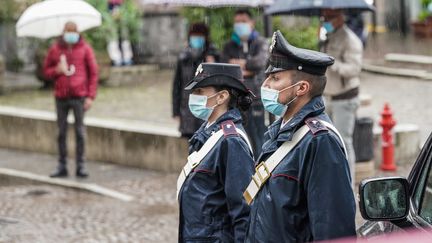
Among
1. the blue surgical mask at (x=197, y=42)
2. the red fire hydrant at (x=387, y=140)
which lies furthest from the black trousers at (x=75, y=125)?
the red fire hydrant at (x=387, y=140)

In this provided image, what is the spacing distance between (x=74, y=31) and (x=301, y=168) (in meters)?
7.87

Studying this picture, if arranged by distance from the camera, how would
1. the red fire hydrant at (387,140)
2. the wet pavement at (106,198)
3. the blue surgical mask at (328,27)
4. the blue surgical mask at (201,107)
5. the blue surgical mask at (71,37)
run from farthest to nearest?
the blue surgical mask at (71,37)
the red fire hydrant at (387,140)
the blue surgical mask at (328,27)
the wet pavement at (106,198)
the blue surgical mask at (201,107)

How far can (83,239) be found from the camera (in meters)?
9.39

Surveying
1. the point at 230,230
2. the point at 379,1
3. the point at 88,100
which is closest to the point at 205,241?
the point at 230,230

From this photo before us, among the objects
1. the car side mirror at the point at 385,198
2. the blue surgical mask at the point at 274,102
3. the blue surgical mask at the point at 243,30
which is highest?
the blue surgical mask at the point at 274,102

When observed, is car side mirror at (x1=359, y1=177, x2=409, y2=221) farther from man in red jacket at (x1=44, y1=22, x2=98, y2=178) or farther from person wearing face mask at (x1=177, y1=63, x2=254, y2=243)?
man in red jacket at (x1=44, y1=22, x2=98, y2=178)

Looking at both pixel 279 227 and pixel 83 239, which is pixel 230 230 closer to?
pixel 279 227

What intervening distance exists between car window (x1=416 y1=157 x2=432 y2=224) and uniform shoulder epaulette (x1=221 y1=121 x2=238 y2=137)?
1151mm

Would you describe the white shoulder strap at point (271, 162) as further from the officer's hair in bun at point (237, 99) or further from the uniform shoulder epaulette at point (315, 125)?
the officer's hair in bun at point (237, 99)

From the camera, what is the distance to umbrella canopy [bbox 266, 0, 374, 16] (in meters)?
10.4

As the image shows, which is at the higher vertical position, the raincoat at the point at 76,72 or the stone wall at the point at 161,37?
the raincoat at the point at 76,72

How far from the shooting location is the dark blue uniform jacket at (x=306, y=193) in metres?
4.29

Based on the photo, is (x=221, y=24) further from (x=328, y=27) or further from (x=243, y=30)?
(x=328, y=27)

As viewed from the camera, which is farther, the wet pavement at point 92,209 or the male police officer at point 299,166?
the wet pavement at point 92,209
